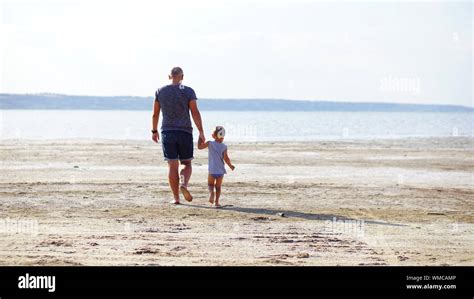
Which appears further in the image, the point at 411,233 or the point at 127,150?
the point at 127,150

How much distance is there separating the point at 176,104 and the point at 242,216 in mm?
2217

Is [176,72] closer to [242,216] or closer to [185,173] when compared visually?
[185,173]

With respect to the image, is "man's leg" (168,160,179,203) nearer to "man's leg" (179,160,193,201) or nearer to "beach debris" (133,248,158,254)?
"man's leg" (179,160,193,201)

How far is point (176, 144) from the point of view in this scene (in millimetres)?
12586

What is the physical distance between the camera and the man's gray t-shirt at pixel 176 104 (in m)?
12.4

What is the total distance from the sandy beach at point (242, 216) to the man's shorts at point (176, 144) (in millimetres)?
800

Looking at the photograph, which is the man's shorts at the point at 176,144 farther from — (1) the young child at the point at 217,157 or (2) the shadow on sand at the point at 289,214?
(2) the shadow on sand at the point at 289,214

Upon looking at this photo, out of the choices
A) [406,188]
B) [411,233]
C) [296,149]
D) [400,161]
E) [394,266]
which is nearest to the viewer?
[394,266]

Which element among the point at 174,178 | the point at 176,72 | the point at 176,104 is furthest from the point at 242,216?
the point at 176,72

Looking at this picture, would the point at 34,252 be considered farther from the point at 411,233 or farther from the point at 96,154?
the point at 96,154

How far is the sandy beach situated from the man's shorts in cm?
80
